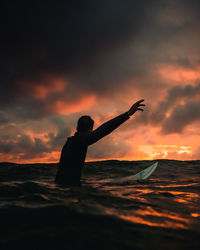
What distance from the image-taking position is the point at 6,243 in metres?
2.07

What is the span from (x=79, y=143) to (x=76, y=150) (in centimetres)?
19

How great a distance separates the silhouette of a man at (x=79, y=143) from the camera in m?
4.43

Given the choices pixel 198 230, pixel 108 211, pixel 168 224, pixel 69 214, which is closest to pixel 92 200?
pixel 108 211

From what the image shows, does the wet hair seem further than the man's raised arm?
Yes

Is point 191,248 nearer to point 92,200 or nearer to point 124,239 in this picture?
point 124,239

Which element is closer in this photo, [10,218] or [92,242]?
[92,242]

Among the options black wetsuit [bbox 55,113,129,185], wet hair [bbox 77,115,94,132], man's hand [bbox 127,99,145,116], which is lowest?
black wetsuit [bbox 55,113,129,185]

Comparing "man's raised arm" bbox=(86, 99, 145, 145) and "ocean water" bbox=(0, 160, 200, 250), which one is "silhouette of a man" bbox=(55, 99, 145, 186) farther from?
"ocean water" bbox=(0, 160, 200, 250)

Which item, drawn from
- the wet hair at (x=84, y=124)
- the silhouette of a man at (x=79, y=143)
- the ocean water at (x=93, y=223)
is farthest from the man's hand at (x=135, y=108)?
the ocean water at (x=93, y=223)

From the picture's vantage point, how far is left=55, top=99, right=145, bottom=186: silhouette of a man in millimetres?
4434

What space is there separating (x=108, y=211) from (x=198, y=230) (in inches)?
49.2

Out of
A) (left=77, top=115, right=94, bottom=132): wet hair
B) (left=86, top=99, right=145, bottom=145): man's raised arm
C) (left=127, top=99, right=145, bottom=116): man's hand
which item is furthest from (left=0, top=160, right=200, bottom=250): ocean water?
(left=127, top=99, right=145, bottom=116): man's hand

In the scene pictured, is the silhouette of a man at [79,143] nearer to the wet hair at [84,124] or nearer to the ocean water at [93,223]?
the wet hair at [84,124]

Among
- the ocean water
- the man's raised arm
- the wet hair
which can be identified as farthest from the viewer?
the wet hair
